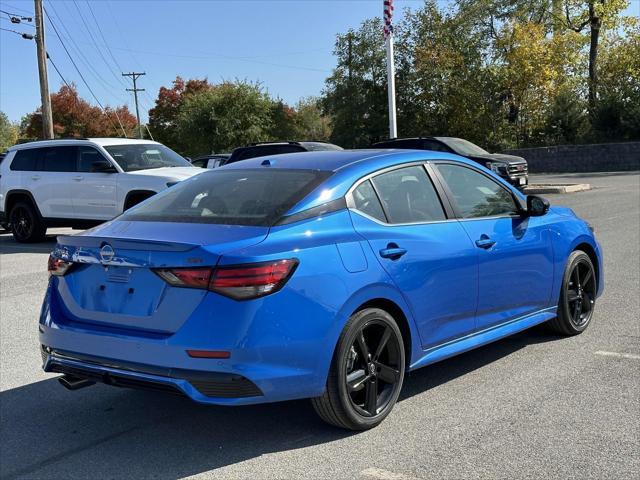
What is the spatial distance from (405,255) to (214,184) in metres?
1.40

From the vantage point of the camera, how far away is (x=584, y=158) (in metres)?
32.6

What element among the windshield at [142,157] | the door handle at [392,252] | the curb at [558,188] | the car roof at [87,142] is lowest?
the curb at [558,188]

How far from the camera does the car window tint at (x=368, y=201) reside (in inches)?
168

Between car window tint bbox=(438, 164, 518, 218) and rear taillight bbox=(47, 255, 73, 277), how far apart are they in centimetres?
260

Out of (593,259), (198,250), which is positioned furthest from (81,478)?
(593,259)

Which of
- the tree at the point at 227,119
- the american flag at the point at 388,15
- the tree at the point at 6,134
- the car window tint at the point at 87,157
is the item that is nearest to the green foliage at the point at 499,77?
the tree at the point at 227,119

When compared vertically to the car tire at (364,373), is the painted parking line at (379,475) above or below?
below

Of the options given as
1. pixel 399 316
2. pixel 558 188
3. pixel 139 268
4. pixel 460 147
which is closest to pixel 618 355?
pixel 399 316

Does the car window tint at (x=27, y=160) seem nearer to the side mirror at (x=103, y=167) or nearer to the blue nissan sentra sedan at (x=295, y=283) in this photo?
the side mirror at (x=103, y=167)

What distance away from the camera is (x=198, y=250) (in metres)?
3.57

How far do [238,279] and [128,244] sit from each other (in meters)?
0.70

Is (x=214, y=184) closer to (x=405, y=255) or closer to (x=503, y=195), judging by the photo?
(x=405, y=255)

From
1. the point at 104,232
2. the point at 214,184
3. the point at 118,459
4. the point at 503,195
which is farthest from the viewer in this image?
the point at 503,195

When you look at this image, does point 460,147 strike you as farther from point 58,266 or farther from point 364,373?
point 58,266
